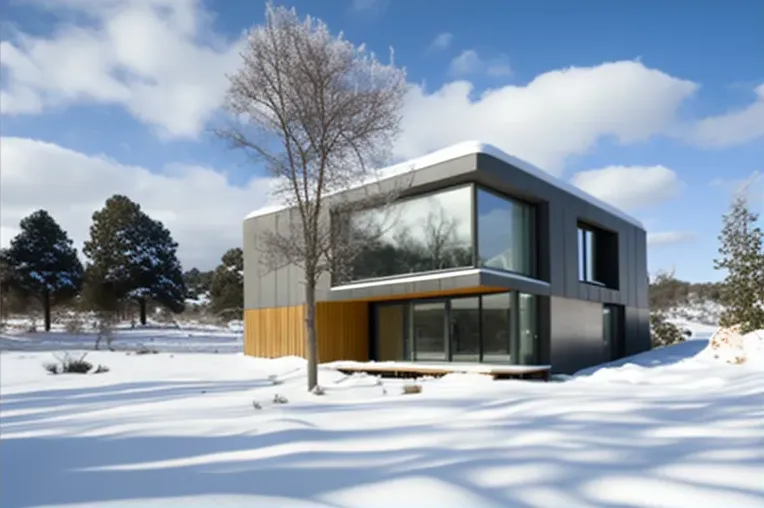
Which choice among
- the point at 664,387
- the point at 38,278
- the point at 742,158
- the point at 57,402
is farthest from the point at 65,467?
the point at 38,278

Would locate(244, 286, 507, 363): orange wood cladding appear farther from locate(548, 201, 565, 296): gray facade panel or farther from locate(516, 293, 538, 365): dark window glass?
locate(548, 201, 565, 296): gray facade panel

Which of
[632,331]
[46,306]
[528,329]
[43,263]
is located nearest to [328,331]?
[528,329]

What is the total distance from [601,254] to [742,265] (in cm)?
378

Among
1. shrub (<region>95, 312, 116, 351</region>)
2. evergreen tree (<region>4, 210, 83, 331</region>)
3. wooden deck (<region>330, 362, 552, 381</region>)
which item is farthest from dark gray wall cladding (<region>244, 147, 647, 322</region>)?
evergreen tree (<region>4, 210, 83, 331</region>)

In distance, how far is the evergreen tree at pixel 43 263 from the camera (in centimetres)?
2869

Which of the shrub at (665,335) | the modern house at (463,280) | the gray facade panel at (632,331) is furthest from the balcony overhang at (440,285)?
the shrub at (665,335)

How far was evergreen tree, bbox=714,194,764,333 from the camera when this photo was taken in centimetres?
1405

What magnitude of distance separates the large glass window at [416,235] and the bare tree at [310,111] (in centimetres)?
195

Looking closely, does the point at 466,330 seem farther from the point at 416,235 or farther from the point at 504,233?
the point at 416,235

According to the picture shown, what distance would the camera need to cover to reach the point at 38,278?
95.4 feet

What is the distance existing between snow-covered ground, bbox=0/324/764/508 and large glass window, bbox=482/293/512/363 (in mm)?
4230

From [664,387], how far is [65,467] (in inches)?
277

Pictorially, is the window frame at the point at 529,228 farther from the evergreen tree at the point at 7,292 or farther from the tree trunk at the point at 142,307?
the tree trunk at the point at 142,307

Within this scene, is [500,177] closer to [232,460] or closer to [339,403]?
[339,403]
